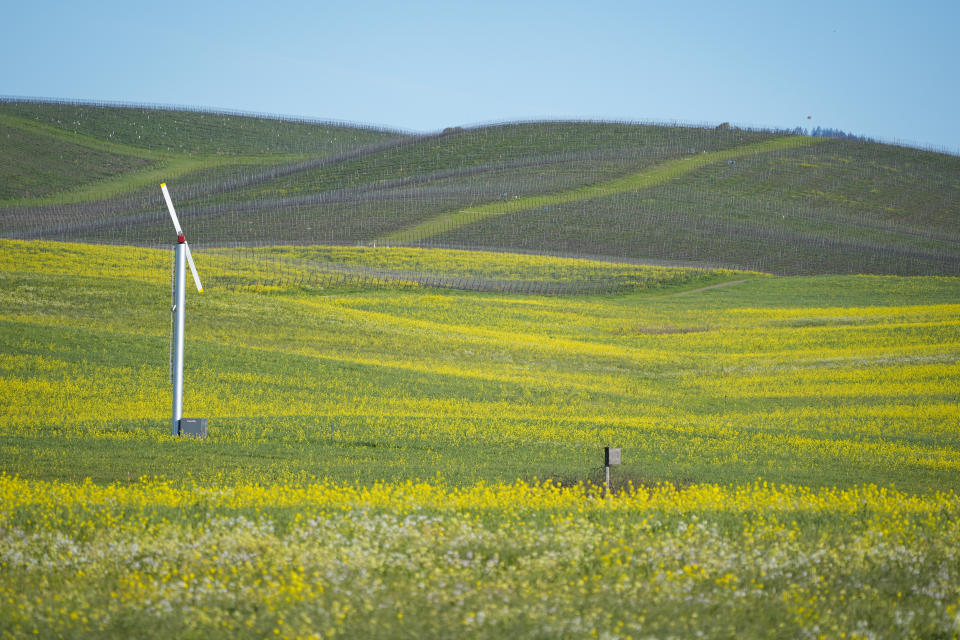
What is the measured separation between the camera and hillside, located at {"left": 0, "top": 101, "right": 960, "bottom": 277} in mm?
83000

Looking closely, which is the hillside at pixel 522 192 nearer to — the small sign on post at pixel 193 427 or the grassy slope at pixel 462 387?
the grassy slope at pixel 462 387

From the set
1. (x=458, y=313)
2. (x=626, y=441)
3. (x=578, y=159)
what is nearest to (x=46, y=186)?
(x=578, y=159)

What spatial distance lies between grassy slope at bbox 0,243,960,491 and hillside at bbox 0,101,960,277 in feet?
101

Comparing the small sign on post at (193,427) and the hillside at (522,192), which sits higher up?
the hillside at (522,192)

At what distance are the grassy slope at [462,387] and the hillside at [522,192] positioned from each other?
30.8 m

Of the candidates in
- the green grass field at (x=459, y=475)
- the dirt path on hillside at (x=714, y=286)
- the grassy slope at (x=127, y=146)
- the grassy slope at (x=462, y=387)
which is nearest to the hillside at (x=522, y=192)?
the grassy slope at (x=127, y=146)

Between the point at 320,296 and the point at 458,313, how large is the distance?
30.3ft

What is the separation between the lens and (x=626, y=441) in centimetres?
2028

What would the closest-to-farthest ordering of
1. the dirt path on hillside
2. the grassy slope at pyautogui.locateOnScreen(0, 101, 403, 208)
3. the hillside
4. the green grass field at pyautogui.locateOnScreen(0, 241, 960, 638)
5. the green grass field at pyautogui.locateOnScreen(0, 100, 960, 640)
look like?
the green grass field at pyautogui.locateOnScreen(0, 241, 960, 638), the green grass field at pyautogui.locateOnScreen(0, 100, 960, 640), the dirt path on hillside, the hillside, the grassy slope at pyautogui.locateOnScreen(0, 101, 403, 208)

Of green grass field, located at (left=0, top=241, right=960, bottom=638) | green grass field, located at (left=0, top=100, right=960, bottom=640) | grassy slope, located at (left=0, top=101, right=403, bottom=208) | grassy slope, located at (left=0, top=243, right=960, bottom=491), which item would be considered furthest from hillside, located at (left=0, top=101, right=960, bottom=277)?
green grass field, located at (left=0, top=241, right=960, bottom=638)

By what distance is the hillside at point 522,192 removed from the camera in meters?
83.0

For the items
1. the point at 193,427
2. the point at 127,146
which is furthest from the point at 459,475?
the point at 127,146

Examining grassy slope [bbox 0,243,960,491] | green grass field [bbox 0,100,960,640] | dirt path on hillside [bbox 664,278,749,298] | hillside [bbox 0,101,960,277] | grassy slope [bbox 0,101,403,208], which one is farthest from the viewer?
grassy slope [bbox 0,101,403,208]

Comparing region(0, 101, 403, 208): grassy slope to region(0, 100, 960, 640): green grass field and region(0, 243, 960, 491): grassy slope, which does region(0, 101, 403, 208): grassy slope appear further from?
region(0, 243, 960, 491): grassy slope
